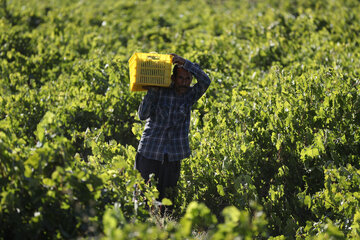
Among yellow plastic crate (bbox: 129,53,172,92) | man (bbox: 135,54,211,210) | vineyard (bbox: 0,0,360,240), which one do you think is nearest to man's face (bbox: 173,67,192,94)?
man (bbox: 135,54,211,210)

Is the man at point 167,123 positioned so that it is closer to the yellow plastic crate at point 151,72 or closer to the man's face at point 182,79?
the man's face at point 182,79

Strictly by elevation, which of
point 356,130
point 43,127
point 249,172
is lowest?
point 249,172

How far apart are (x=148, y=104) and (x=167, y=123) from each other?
207 millimetres

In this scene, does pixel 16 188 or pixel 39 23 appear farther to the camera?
pixel 39 23

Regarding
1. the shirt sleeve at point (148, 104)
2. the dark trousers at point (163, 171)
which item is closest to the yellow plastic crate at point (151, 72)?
the shirt sleeve at point (148, 104)

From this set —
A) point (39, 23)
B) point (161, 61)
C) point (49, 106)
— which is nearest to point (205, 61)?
point (49, 106)

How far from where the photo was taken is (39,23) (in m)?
11.7

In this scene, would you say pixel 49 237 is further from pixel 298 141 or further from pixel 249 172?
pixel 298 141

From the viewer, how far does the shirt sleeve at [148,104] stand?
3598 millimetres

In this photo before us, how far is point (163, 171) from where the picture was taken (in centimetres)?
376

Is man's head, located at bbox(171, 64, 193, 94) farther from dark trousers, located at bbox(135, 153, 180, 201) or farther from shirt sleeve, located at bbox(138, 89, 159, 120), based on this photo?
dark trousers, located at bbox(135, 153, 180, 201)

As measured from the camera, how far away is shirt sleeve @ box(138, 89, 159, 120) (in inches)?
142

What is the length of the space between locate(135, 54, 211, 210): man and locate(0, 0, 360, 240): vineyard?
206mm

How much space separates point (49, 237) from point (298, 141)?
2563mm
